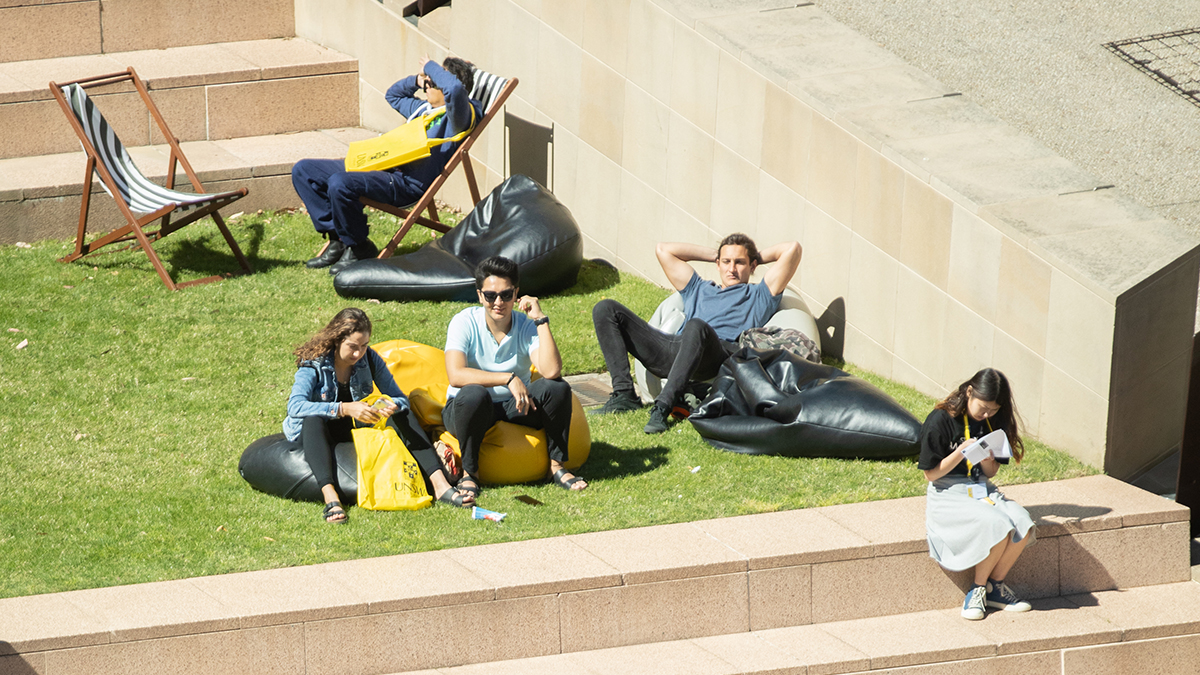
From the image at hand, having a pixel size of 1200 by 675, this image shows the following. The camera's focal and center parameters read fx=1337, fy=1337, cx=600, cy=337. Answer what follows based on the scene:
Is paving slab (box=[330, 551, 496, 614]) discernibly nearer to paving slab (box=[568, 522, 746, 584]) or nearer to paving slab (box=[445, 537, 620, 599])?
paving slab (box=[445, 537, 620, 599])

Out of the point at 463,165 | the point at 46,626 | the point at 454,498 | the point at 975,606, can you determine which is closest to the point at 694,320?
the point at 454,498

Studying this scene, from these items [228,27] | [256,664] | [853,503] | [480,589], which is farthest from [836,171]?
[228,27]

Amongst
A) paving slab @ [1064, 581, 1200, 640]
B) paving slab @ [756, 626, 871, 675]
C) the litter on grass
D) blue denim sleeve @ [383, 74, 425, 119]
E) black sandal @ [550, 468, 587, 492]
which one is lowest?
paving slab @ [1064, 581, 1200, 640]

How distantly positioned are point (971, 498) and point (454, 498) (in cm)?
236

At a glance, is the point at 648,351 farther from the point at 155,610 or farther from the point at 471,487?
the point at 155,610

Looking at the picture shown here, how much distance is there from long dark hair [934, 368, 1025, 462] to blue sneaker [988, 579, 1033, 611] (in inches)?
23.2

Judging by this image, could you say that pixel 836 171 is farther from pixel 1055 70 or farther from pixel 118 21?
pixel 118 21

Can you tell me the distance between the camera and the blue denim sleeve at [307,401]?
20.7 ft

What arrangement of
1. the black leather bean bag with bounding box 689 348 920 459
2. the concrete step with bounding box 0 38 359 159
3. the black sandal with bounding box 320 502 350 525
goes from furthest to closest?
1. the concrete step with bounding box 0 38 359 159
2. the black leather bean bag with bounding box 689 348 920 459
3. the black sandal with bounding box 320 502 350 525

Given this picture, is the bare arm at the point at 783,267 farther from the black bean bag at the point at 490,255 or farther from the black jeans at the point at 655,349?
the black bean bag at the point at 490,255

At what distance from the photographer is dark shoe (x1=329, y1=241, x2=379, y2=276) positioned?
31.2ft

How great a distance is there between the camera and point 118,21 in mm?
12383

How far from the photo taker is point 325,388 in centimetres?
637

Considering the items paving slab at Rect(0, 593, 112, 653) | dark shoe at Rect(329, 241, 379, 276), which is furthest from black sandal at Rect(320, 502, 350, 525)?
dark shoe at Rect(329, 241, 379, 276)
